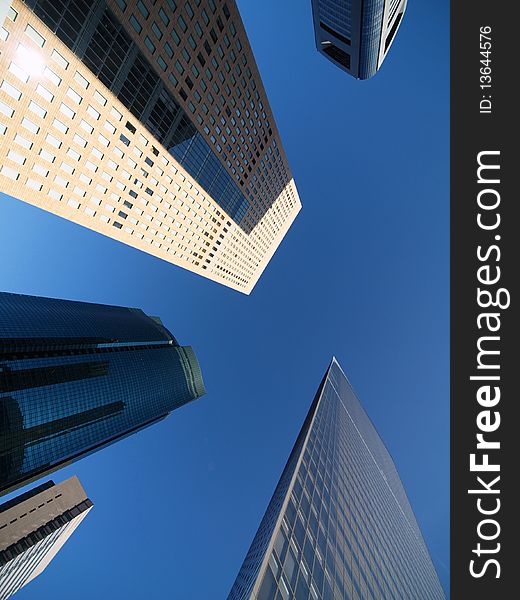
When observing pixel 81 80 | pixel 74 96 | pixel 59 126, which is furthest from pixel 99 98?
pixel 59 126

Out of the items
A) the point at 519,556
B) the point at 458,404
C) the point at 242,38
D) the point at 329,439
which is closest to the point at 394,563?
the point at 329,439

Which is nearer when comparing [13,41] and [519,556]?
[519,556]

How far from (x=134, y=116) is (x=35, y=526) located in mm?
154229

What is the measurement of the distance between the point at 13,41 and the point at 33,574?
204 metres

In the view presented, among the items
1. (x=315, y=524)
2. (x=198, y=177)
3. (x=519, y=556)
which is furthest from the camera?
(x=198, y=177)

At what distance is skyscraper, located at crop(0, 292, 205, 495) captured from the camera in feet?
295

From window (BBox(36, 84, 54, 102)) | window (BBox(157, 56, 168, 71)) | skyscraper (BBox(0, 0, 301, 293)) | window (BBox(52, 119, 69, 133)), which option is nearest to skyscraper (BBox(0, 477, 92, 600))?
skyscraper (BBox(0, 0, 301, 293))

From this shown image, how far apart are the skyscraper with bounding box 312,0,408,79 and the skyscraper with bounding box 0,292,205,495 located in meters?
149

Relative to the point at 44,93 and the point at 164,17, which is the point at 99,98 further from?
the point at 164,17

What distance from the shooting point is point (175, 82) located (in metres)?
47.4

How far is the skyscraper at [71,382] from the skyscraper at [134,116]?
6636cm

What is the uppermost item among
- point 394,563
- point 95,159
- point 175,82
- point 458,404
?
point 175,82

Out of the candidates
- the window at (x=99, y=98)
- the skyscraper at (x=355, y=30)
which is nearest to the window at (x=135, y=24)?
A: the window at (x=99, y=98)

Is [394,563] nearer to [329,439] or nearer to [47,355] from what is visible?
[329,439]
